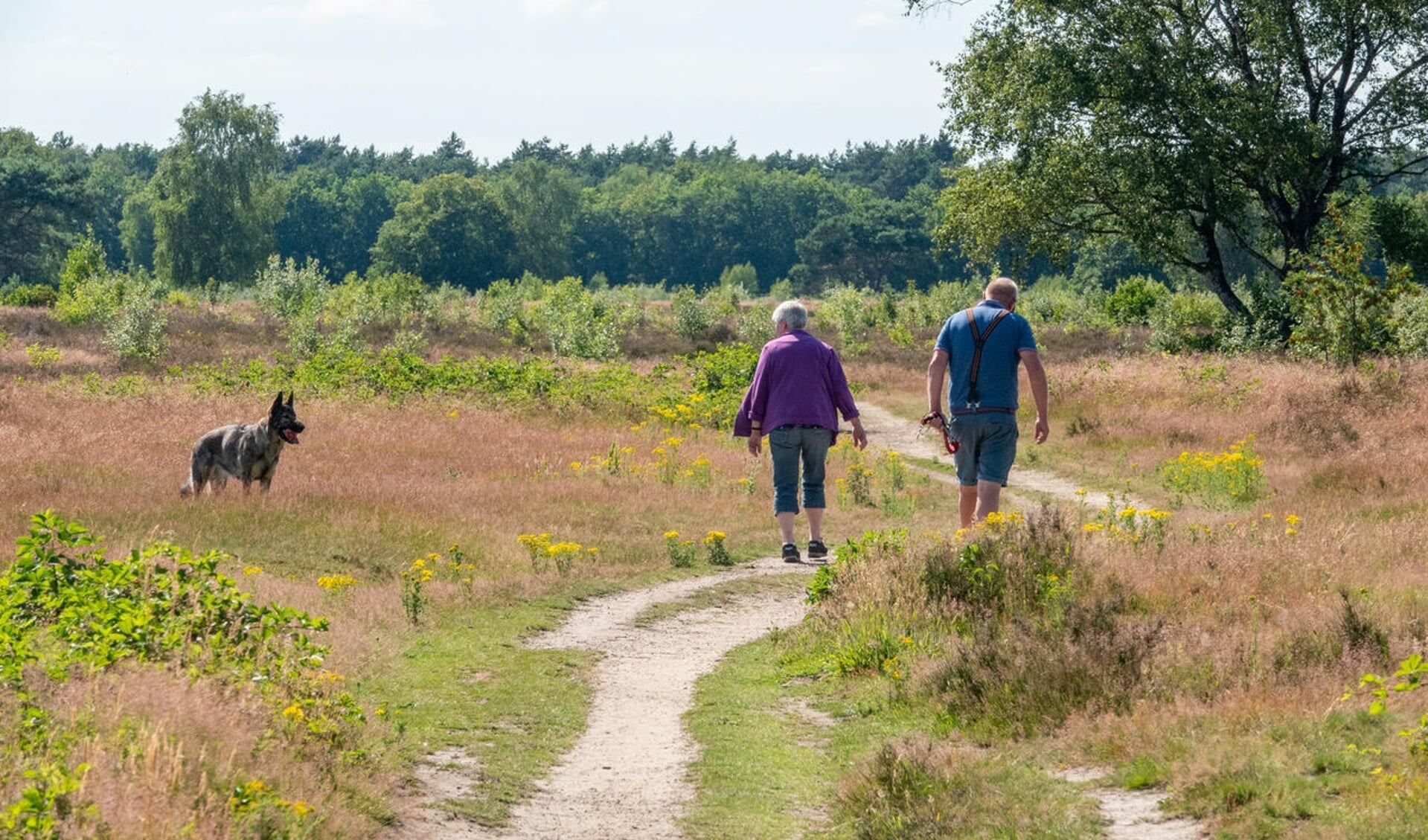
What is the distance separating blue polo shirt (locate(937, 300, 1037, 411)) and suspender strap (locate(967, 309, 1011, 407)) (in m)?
0.02

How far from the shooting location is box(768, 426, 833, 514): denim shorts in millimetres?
12680

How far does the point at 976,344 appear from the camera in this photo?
38.5ft

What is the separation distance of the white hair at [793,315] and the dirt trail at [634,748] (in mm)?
2544

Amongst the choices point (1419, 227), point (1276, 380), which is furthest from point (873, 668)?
point (1419, 227)

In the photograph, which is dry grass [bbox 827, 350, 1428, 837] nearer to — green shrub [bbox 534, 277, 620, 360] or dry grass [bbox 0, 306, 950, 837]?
dry grass [bbox 0, 306, 950, 837]

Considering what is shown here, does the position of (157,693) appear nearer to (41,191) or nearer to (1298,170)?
(1298,170)

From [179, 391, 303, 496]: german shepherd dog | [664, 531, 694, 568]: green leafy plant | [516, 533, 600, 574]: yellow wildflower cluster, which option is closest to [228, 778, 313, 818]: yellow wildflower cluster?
[516, 533, 600, 574]: yellow wildflower cluster

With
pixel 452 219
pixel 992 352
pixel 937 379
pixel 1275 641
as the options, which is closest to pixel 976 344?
pixel 992 352

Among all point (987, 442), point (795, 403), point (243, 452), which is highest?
point (795, 403)

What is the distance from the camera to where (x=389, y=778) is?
6.61m

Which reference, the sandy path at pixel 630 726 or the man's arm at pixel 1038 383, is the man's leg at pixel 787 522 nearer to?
the sandy path at pixel 630 726

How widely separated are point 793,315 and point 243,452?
7510 millimetres

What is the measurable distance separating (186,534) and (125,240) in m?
160

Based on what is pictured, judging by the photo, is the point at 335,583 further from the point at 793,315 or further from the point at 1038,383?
the point at 1038,383
